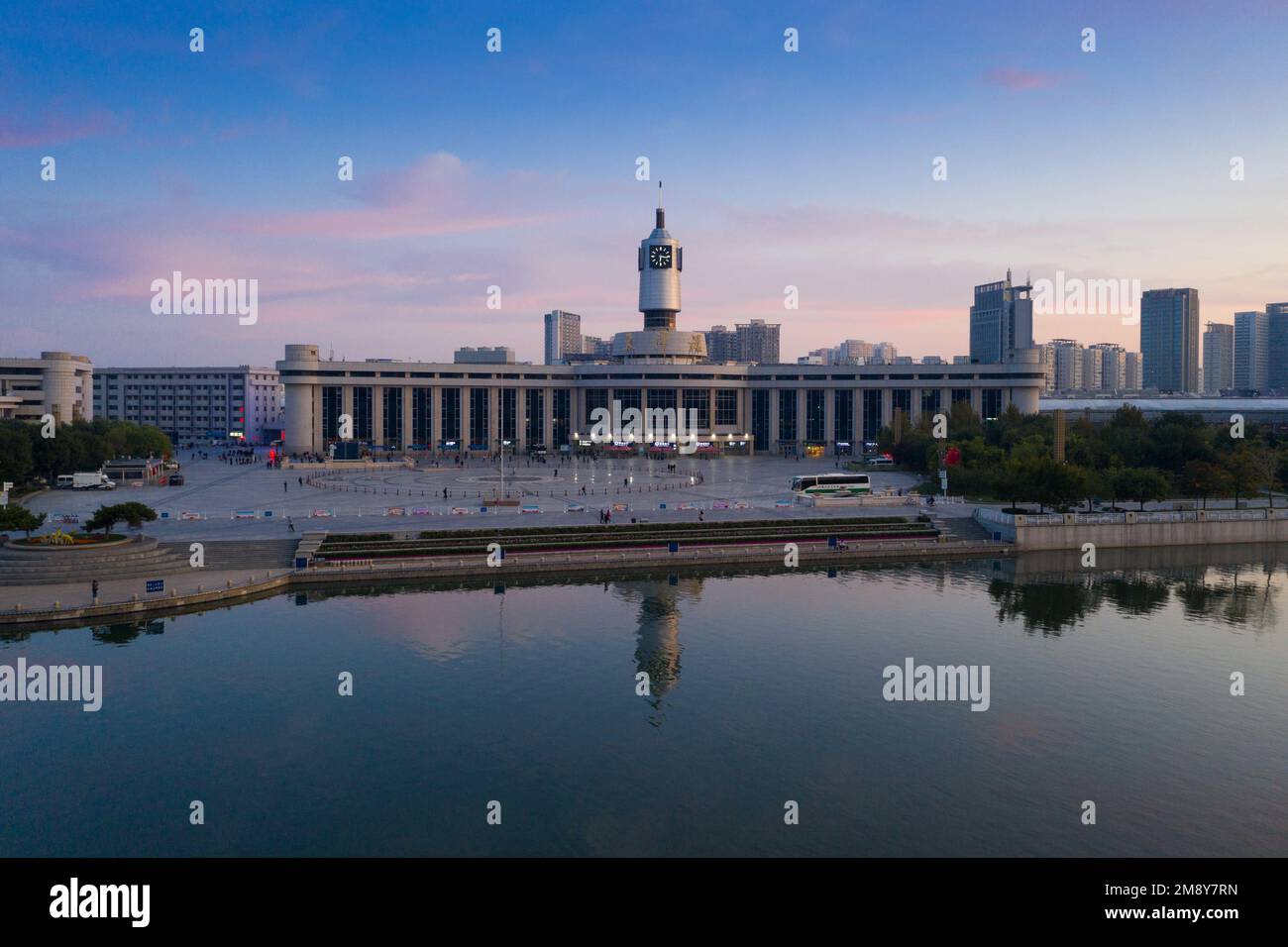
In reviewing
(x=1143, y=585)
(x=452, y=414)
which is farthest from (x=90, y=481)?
(x=1143, y=585)

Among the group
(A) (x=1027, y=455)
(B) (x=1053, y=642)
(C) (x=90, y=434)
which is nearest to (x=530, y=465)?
(C) (x=90, y=434)

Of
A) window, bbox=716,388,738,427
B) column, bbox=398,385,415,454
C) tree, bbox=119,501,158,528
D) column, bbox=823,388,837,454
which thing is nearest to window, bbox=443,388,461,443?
column, bbox=398,385,415,454

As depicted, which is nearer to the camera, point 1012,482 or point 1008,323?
point 1012,482

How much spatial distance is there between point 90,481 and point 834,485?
44.2 metres

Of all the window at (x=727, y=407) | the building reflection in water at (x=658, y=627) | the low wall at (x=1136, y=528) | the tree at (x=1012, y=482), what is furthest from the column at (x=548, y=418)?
the building reflection in water at (x=658, y=627)

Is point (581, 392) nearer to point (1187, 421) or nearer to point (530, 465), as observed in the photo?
point (530, 465)

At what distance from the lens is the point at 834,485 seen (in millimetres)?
55781

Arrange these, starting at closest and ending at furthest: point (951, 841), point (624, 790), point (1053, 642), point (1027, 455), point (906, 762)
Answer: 1. point (951, 841)
2. point (624, 790)
3. point (906, 762)
4. point (1053, 642)
5. point (1027, 455)

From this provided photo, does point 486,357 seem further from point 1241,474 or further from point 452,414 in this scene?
point 1241,474

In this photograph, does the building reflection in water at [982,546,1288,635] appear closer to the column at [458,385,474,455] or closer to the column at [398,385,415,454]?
the column at [458,385,474,455]

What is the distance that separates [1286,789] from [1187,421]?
5207 cm

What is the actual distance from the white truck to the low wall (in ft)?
165

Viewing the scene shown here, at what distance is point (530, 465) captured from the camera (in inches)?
3438

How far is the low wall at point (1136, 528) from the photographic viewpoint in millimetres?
45531
